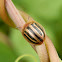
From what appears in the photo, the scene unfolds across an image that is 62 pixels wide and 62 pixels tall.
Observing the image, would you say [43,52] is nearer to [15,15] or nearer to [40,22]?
[15,15]

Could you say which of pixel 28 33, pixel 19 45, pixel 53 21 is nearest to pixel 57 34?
pixel 53 21

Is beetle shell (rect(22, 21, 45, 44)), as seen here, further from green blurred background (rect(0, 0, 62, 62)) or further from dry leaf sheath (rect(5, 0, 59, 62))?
green blurred background (rect(0, 0, 62, 62))

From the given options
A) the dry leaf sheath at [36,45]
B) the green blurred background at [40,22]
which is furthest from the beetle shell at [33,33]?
the green blurred background at [40,22]

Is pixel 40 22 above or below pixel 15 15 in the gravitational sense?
below

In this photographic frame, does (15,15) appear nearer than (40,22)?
Yes

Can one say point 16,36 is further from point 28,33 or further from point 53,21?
point 28,33

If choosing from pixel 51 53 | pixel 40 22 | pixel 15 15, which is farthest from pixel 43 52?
pixel 40 22
